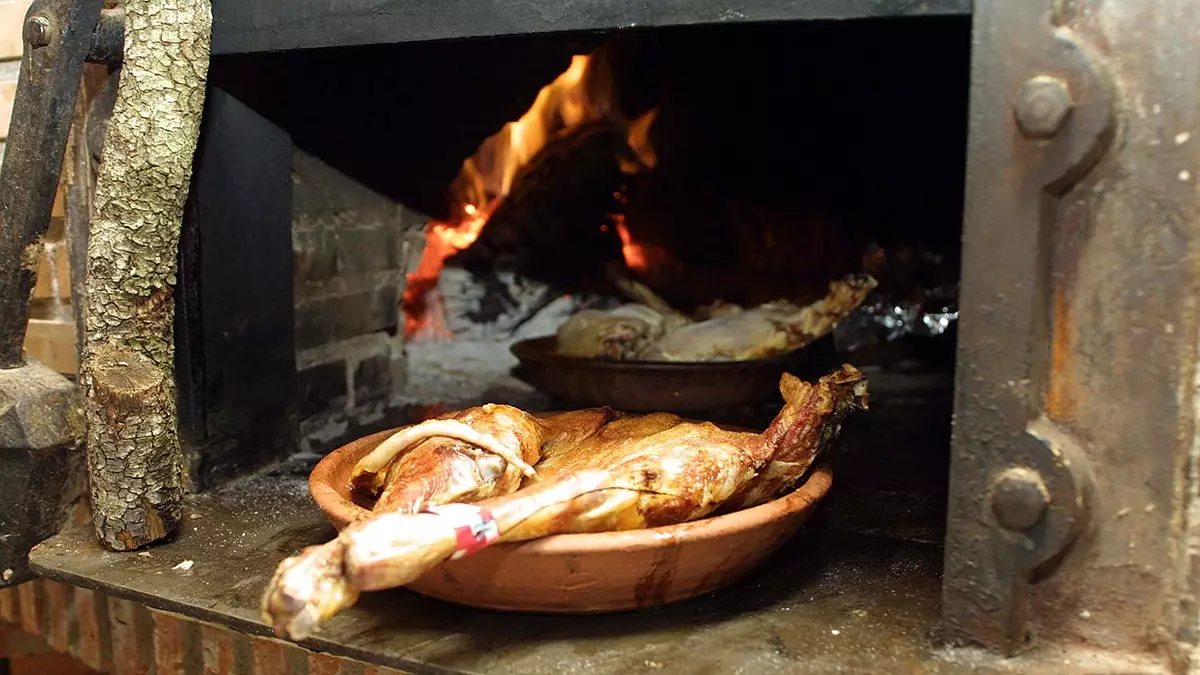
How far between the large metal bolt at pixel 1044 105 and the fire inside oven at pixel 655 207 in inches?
44.6

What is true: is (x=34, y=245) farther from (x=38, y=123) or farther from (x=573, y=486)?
(x=573, y=486)

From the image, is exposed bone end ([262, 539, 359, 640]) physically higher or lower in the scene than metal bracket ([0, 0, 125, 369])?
lower

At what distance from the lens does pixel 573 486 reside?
120cm

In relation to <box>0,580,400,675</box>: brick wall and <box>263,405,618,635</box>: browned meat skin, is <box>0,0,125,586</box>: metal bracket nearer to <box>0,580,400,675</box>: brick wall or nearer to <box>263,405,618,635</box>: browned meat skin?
<box>0,580,400,675</box>: brick wall

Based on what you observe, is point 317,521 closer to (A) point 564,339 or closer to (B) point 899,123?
(A) point 564,339

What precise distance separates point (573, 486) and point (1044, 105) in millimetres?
705

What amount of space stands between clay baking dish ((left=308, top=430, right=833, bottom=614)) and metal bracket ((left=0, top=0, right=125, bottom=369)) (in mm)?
681

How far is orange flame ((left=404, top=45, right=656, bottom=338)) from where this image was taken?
261cm

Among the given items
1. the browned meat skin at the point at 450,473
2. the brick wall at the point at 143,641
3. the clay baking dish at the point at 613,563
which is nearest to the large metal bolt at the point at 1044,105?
the clay baking dish at the point at 613,563

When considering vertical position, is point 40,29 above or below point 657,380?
above

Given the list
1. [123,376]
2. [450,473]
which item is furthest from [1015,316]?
[123,376]

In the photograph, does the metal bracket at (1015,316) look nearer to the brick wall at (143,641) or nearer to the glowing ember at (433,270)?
the brick wall at (143,641)

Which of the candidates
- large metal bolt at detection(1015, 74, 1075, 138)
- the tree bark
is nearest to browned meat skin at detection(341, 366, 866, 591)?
large metal bolt at detection(1015, 74, 1075, 138)

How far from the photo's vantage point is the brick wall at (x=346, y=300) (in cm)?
219
